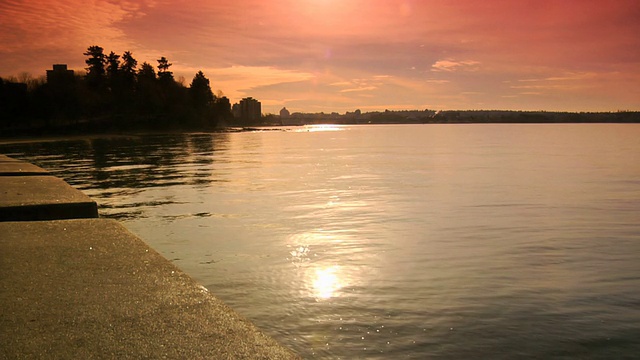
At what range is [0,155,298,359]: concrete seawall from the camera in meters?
3.09

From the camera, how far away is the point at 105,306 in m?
3.81

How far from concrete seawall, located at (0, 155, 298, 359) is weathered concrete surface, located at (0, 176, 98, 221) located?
1.11m

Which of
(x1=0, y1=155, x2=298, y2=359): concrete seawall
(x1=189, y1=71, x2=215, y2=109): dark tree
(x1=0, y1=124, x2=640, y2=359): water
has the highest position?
(x1=189, y1=71, x2=215, y2=109): dark tree

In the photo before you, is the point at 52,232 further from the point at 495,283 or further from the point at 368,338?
the point at 495,283

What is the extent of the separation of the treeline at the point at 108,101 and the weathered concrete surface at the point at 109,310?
112 metres

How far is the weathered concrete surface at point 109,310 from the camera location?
10.1 ft

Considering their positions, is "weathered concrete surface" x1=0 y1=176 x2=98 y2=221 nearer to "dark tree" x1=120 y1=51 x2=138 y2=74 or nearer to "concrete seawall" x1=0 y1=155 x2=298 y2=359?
"concrete seawall" x1=0 y1=155 x2=298 y2=359

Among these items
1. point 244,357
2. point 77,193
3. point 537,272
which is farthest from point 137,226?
point 244,357

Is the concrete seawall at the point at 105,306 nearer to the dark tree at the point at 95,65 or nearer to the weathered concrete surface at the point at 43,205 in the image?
the weathered concrete surface at the point at 43,205

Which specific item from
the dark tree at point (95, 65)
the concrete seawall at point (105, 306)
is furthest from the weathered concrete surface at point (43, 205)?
the dark tree at point (95, 65)

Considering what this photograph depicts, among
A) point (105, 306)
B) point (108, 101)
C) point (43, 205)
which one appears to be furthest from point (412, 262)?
point (108, 101)

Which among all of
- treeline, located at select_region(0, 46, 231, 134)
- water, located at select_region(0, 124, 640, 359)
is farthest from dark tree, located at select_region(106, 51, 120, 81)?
water, located at select_region(0, 124, 640, 359)

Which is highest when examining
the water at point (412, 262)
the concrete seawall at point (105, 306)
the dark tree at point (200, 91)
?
the dark tree at point (200, 91)

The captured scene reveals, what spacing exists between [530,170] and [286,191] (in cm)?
1640
